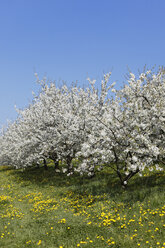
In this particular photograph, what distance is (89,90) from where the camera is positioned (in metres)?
19.6

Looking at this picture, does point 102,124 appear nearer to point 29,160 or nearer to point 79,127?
point 79,127

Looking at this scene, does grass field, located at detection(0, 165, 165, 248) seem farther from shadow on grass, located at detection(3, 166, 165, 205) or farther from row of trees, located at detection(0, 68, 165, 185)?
row of trees, located at detection(0, 68, 165, 185)

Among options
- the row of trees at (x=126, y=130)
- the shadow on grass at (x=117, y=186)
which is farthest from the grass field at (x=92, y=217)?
the row of trees at (x=126, y=130)

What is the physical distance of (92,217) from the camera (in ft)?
30.2

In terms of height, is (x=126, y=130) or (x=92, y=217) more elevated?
(x=126, y=130)

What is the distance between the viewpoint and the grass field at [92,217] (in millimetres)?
7375

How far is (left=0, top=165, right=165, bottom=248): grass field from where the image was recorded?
738cm

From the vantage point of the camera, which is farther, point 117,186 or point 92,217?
point 117,186

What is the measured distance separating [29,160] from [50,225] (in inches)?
502

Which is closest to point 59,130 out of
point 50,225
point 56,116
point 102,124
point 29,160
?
point 56,116

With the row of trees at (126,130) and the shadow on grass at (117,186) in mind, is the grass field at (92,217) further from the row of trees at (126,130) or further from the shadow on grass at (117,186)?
the row of trees at (126,130)

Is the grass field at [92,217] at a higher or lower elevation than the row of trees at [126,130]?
lower

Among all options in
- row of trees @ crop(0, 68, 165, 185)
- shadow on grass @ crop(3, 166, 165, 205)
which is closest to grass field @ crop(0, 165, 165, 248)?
shadow on grass @ crop(3, 166, 165, 205)

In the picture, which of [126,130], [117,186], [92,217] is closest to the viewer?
[92,217]
